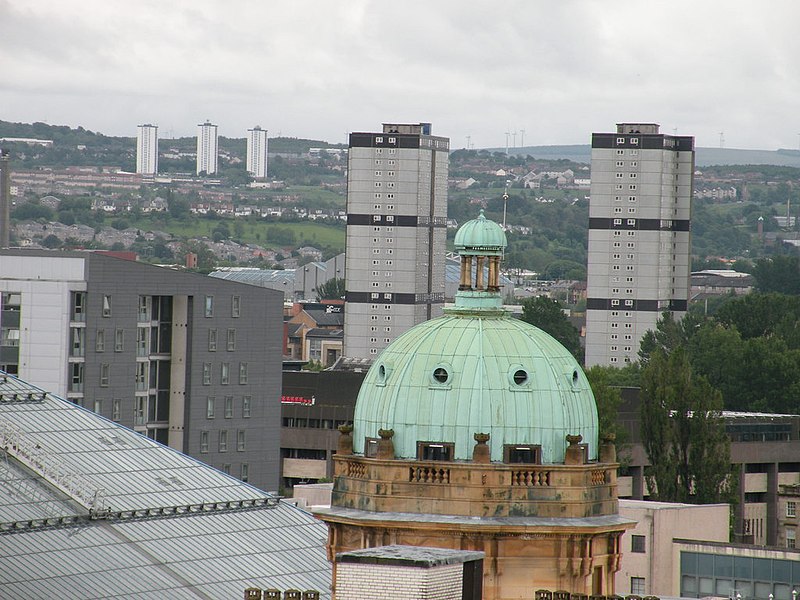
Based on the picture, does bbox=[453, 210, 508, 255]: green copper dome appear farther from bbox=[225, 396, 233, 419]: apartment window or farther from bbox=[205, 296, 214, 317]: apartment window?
bbox=[225, 396, 233, 419]: apartment window

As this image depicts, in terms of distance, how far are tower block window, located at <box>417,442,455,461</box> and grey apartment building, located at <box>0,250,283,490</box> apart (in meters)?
80.4

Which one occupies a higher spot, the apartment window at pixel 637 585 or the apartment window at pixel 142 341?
the apartment window at pixel 142 341

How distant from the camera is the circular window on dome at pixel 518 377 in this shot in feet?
195

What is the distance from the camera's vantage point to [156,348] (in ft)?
480

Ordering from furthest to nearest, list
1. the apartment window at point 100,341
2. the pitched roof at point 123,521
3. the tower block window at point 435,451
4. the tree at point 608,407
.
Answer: the tree at point 608,407
the apartment window at point 100,341
the pitched roof at point 123,521
the tower block window at point 435,451

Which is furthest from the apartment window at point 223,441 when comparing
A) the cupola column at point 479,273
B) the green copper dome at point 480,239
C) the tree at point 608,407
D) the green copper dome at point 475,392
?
the green copper dome at point 475,392

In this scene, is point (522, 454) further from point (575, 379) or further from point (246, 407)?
point (246, 407)

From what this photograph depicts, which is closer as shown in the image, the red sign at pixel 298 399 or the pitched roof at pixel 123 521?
the pitched roof at pixel 123 521

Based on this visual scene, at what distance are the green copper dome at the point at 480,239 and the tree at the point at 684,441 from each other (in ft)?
259

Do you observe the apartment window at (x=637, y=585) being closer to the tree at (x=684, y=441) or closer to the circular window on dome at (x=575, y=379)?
the tree at (x=684, y=441)

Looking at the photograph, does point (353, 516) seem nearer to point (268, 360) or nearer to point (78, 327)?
point (78, 327)

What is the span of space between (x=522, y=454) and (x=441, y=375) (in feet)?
8.18

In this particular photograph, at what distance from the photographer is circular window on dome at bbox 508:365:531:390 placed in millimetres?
59469

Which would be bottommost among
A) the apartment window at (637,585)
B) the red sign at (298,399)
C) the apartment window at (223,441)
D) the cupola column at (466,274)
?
the apartment window at (637,585)
